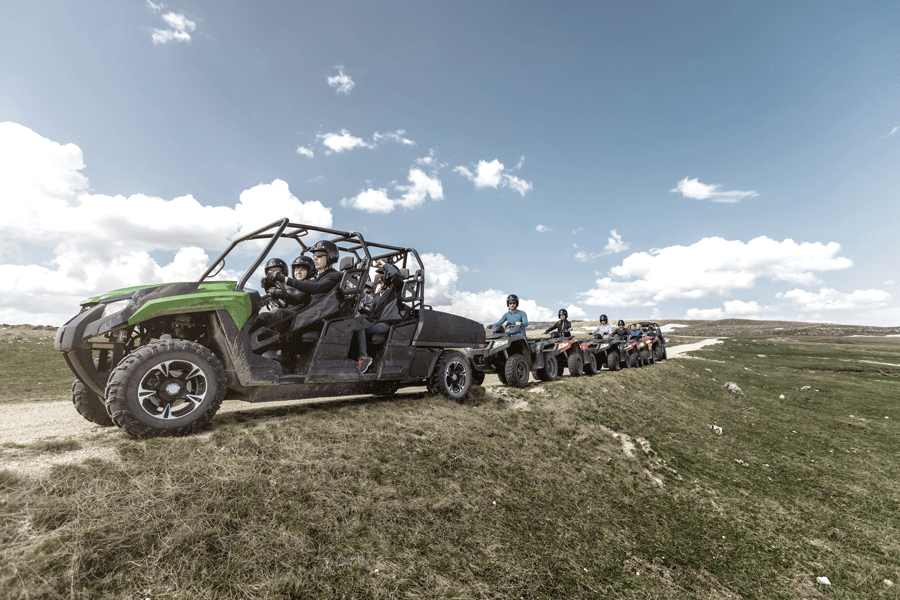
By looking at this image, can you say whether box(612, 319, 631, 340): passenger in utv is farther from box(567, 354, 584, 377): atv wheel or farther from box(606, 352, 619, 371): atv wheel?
box(567, 354, 584, 377): atv wheel

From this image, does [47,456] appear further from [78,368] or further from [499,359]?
[499,359]

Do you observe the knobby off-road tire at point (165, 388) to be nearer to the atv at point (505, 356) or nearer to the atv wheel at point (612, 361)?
the atv at point (505, 356)

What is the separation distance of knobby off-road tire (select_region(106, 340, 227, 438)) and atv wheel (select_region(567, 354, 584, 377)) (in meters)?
12.2

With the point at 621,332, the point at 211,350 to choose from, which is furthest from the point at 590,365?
the point at 211,350

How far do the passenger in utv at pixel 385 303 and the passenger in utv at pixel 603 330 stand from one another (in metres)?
13.0

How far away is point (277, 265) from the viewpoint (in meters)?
5.85

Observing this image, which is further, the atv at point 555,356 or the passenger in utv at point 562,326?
the passenger in utv at point 562,326

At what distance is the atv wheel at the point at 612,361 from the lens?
17.4m

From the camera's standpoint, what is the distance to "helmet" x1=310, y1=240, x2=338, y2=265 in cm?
612

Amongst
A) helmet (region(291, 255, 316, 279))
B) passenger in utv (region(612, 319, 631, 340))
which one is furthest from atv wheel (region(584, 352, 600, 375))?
helmet (region(291, 255, 316, 279))

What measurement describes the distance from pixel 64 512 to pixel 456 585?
2.84 metres

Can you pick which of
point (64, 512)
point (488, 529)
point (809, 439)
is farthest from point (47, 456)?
point (809, 439)

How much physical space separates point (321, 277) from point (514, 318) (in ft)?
23.4

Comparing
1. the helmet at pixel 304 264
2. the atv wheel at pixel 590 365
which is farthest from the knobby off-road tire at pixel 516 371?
the helmet at pixel 304 264
